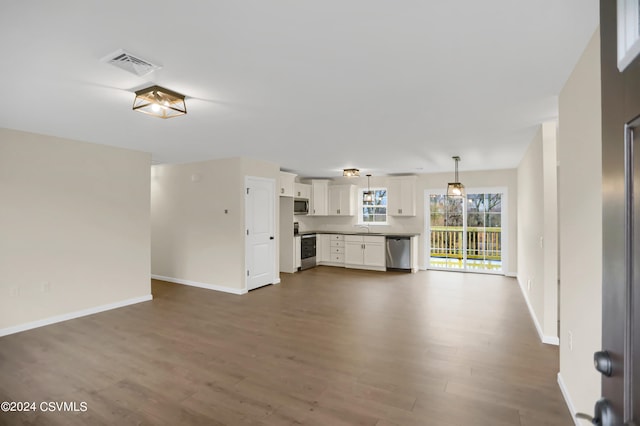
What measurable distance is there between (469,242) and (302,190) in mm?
4313

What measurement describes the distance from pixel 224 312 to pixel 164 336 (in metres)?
0.98

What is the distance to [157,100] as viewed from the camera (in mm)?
2637

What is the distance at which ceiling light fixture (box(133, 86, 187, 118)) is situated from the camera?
260 cm

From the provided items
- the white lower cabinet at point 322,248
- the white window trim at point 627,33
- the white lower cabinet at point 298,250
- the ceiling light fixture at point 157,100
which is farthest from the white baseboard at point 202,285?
the white window trim at point 627,33

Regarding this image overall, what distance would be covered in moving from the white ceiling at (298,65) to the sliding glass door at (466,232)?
12.3 ft

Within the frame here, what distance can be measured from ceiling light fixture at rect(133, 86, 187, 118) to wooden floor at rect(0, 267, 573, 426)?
2327 mm

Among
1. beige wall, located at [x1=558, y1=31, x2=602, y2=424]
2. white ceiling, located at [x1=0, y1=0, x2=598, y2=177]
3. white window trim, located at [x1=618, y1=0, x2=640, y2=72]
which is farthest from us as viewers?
beige wall, located at [x1=558, y1=31, x2=602, y2=424]

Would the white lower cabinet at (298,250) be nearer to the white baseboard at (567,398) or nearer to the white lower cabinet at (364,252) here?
the white lower cabinet at (364,252)

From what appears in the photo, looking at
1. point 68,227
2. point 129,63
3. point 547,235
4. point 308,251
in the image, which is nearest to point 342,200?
point 308,251

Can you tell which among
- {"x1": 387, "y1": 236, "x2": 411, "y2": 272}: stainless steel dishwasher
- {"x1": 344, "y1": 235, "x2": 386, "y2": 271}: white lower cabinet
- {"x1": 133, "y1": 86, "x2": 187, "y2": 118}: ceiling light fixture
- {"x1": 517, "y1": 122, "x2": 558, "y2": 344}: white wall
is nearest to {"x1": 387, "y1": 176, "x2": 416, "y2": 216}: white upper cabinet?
{"x1": 387, "y1": 236, "x2": 411, "y2": 272}: stainless steel dishwasher

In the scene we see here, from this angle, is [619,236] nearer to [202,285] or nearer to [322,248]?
[202,285]

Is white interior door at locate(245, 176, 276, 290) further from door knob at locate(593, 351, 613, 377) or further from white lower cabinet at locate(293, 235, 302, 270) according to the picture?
door knob at locate(593, 351, 613, 377)

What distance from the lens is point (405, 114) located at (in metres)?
3.27

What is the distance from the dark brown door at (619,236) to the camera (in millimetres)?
669
